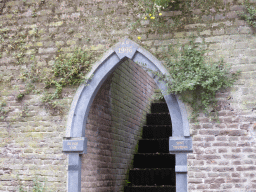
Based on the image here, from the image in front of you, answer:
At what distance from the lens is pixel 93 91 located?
204 inches

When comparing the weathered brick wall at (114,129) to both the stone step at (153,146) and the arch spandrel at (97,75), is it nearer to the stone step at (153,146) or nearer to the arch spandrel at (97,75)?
the stone step at (153,146)

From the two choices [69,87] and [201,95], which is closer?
[201,95]

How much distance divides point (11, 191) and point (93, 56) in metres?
2.46

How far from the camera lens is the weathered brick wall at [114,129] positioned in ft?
18.7

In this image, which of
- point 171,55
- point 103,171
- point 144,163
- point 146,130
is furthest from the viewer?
point 146,130

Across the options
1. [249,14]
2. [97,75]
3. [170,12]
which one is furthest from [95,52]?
[249,14]

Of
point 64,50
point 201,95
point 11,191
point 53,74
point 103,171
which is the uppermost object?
point 64,50

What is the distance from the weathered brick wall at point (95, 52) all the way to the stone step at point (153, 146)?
9.80 feet

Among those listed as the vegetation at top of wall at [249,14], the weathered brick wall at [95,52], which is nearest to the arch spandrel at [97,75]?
the weathered brick wall at [95,52]

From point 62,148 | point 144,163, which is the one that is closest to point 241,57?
point 62,148

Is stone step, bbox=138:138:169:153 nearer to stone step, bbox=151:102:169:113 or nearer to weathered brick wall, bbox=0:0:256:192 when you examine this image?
stone step, bbox=151:102:169:113

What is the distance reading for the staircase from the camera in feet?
22.7

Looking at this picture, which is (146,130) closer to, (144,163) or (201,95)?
(144,163)

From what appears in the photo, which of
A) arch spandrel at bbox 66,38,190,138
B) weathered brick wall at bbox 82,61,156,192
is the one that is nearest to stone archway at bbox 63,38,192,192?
arch spandrel at bbox 66,38,190,138
